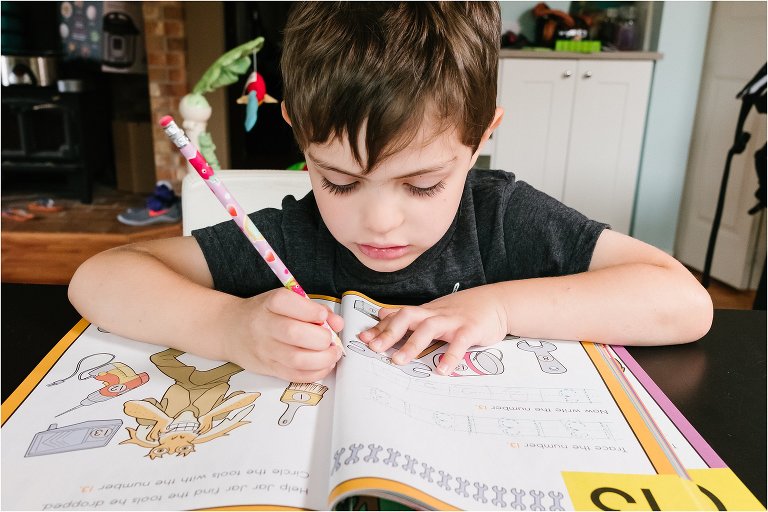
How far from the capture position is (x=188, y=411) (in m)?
0.50

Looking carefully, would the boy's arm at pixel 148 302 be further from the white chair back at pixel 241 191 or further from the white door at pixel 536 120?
the white door at pixel 536 120

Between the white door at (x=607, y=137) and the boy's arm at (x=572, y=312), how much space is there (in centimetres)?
211

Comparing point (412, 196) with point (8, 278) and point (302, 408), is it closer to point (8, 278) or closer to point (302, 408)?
point (302, 408)

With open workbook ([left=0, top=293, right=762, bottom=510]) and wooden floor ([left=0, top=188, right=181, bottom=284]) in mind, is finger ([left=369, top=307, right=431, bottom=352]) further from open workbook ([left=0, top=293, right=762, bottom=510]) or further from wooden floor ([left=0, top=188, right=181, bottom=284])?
wooden floor ([left=0, top=188, right=181, bottom=284])

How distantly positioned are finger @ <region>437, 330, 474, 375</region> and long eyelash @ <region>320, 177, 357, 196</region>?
17 cm

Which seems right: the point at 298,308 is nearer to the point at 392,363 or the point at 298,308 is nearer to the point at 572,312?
the point at 392,363

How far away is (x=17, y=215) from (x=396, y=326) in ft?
9.64

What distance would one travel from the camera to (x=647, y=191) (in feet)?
9.09

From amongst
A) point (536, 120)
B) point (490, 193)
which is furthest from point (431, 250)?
point (536, 120)

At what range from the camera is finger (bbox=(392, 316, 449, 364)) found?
0.56m

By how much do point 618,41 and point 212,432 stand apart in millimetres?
2736

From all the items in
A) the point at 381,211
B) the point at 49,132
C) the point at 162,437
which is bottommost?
the point at 49,132

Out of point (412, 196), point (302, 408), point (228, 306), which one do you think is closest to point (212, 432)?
point (302, 408)

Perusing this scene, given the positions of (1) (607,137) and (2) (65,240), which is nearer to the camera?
(1) (607,137)
